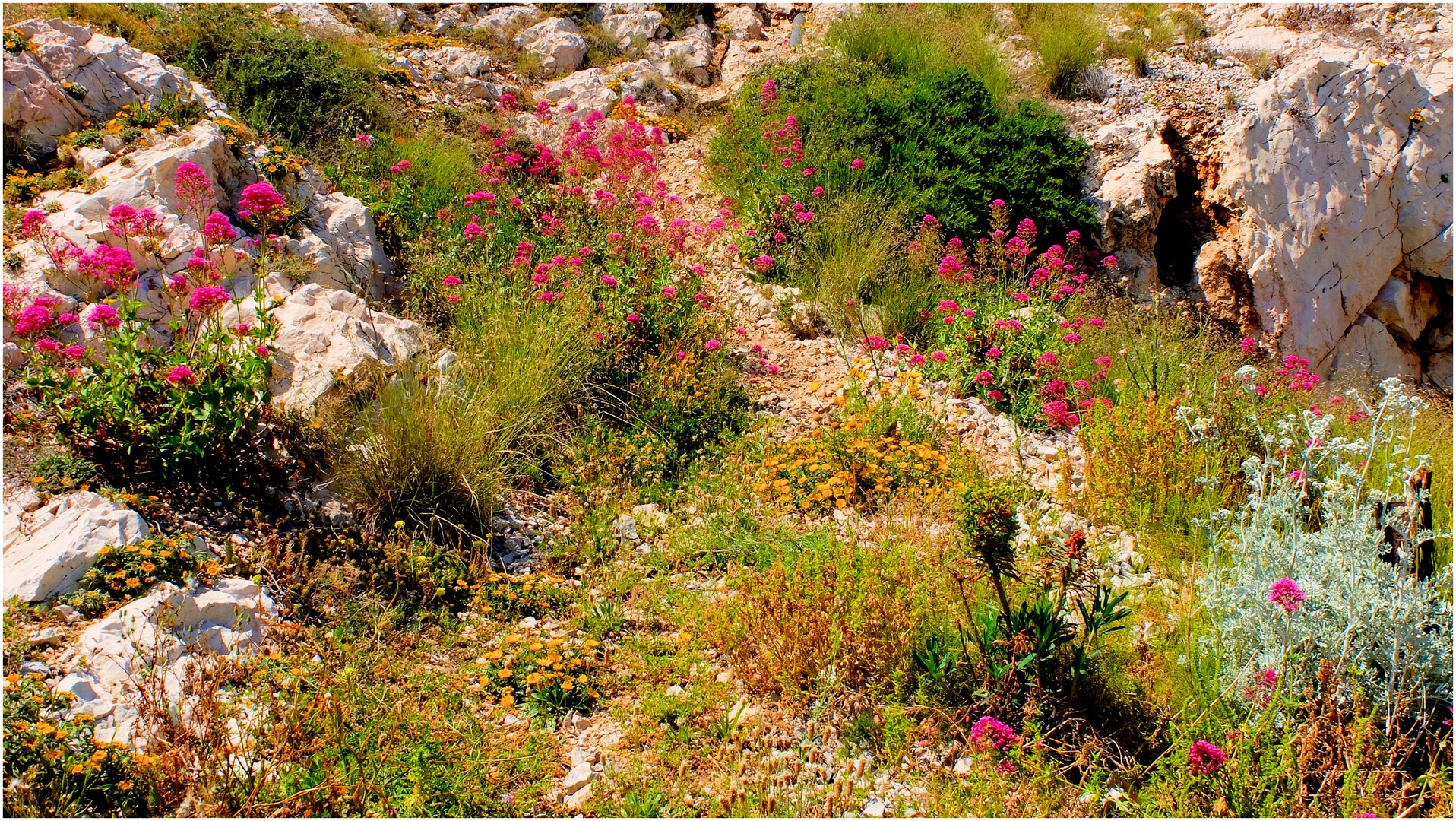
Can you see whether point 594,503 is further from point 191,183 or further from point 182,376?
point 191,183

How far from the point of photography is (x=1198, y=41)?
1112 cm

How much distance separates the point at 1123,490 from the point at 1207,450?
55 centimetres

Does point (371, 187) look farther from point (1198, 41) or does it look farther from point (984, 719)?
point (1198, 41)

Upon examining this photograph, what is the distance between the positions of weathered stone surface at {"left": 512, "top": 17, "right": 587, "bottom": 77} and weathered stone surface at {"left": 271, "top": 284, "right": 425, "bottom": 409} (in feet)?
24.1

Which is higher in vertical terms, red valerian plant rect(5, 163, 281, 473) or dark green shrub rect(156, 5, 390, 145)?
dark green shrub rect(156, 5, 390, 145)

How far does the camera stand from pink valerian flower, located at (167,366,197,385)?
3600 millimetres

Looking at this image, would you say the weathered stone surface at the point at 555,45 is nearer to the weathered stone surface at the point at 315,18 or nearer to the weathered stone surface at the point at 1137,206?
the weathered stone surface at the point at 315,18

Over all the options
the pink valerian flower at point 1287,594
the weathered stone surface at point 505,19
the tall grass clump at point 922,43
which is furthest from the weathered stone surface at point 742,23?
the pink valerian flower at point 1287,594

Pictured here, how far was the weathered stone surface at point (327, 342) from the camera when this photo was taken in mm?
4383

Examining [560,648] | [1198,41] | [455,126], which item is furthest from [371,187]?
[1198,41]

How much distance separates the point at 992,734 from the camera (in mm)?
2834

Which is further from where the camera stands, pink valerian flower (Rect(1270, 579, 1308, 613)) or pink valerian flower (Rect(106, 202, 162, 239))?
pink valerian flower (Rect(106, 202, 162, 239))

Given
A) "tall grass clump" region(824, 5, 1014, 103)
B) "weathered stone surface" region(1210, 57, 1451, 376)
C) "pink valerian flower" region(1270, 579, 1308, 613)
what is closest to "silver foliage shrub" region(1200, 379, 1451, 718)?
"pink valerian flower" region(1270, 579, 1308, 613)

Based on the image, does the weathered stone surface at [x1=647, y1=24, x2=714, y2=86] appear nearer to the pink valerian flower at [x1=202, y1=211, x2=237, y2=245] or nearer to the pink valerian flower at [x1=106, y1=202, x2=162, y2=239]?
the pink valerian flower at [x1=106, y1=202, x2=162, y2=239]
